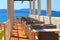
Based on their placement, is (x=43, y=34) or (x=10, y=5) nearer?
(x=43, y=34)

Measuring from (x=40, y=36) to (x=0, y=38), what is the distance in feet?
4.80

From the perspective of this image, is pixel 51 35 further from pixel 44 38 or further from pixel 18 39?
pixel 18 39

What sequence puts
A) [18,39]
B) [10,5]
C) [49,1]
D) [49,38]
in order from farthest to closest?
[49,1] → [10,5] → [18,39] → [49,38]

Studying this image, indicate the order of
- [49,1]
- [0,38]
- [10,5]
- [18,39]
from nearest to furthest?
[0,38] < [18,39] < [10,5] < [49,1]

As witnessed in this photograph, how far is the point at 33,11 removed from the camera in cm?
1831

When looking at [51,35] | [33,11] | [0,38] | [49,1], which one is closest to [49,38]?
[51,35]

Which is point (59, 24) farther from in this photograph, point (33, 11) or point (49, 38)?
point (33, 11)

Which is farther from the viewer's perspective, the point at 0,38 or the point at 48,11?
the point at 48,11

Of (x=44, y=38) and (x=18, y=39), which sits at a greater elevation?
(x=44, y=38)

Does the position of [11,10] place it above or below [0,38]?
above

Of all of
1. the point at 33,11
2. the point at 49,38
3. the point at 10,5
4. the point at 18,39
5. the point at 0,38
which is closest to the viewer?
the point at 49,38

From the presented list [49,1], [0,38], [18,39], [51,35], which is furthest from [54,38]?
[49,1]

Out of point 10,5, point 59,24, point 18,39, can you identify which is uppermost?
point 10,5

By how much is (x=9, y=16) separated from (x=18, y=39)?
2.20 meters
